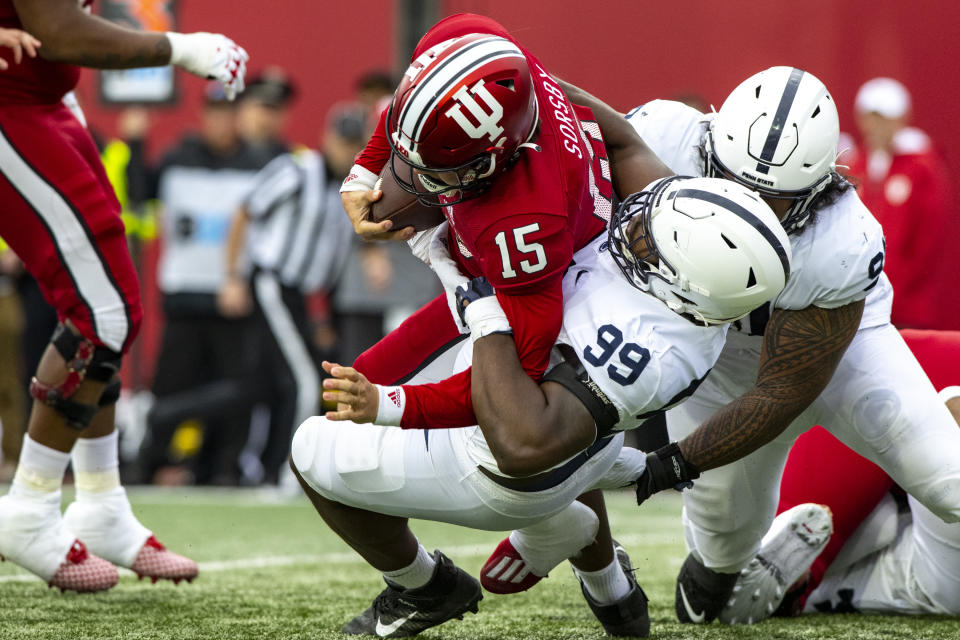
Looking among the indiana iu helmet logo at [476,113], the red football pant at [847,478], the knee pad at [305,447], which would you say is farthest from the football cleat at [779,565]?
the indiana iu helmet logo at [476,113]

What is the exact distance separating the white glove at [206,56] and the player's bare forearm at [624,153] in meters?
0.95

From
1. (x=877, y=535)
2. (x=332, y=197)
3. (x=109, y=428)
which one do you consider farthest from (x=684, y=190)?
(x=332, y=197)

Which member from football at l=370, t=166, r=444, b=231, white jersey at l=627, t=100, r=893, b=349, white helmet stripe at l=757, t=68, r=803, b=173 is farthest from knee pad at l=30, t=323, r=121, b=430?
white helmet stripe at l=757, t=68, r=803, b=173

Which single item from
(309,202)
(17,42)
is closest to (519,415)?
(17,42)

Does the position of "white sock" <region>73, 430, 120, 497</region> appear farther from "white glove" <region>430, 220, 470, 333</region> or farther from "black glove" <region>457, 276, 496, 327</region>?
"black glove" <region>457, 276, 496, 327</region>

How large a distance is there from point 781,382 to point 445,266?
0.87 meters

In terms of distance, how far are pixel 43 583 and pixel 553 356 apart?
199cm

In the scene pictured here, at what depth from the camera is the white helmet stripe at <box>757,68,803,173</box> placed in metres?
3.19

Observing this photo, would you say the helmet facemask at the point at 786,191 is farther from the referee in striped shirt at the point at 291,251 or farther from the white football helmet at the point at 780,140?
the referee in striped shirt at the point at 291,251

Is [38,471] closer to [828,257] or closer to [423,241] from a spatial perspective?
[423,241]

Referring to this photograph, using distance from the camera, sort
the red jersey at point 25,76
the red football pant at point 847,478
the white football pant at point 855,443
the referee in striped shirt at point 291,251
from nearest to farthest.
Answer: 1. the white football pant at point 855,443
2. the red jersey at point 25,76
3. the red football pant at point 847,478
4. the referee in striped shirt at point 291,251

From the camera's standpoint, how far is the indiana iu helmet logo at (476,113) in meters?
2.77

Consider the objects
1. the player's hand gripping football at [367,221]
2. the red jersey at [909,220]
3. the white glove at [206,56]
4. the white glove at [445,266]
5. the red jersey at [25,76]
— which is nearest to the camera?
the white glove at [445,266]

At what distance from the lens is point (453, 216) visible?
9.73 feet
